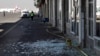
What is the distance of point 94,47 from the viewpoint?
1557cm

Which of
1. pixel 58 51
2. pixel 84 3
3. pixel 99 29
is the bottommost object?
pixel 58 51

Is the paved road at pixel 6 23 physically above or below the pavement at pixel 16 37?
below

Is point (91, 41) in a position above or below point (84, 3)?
below

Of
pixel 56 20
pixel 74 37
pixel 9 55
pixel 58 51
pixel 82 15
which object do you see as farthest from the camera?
pixel 56 20

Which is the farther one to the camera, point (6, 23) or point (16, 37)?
point (6, 23)

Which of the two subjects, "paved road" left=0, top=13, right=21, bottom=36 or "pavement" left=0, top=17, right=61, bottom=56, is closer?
"pavement" left=0, top=17, right=61, bottom=56

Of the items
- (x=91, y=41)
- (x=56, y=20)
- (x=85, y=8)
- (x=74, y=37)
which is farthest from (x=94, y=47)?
(x=56, y=20)

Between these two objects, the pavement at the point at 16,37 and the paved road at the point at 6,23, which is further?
the paved road at the point at 6,23

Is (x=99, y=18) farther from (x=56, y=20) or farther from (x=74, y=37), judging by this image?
(x=56, y=20)

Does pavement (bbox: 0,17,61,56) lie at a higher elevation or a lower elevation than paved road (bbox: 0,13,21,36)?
higher

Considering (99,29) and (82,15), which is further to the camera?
(82,15)

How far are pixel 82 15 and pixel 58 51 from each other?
9.21 ft

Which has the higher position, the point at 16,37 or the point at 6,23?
the point at 16,37

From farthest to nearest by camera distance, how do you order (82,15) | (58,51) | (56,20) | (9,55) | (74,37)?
(56,20) → (74,37) → (82,15) → (58,51) → (9,55)
